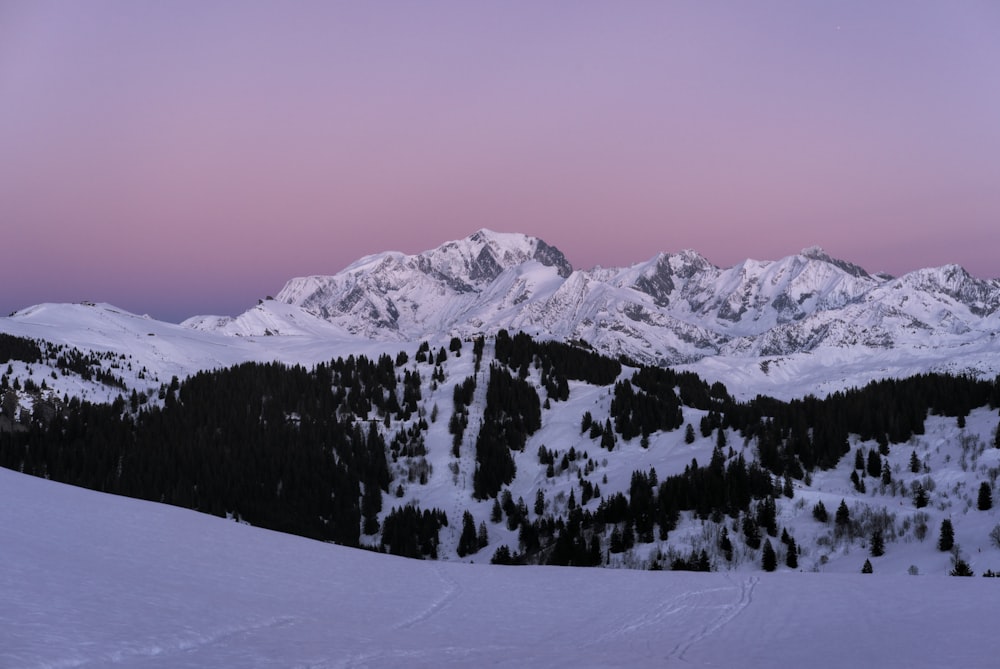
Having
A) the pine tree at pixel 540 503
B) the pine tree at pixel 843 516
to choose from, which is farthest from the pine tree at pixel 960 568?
the pine tree at pixel 540 503

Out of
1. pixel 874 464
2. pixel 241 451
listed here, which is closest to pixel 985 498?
pixel 874 464

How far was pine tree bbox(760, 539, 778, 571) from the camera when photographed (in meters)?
61.2

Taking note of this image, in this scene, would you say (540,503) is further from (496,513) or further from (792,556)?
(792,556)

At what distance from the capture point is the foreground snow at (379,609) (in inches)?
502

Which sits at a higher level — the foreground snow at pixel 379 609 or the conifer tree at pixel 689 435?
the conifer tree at pixel 689 435

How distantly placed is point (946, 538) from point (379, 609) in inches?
2201

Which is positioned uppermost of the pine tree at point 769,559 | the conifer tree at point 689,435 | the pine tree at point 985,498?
the conifer tree at point 689,435

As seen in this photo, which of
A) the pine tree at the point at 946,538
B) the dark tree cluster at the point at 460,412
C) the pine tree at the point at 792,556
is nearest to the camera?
the pine tree at the point at 946,538

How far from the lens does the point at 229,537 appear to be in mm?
25688

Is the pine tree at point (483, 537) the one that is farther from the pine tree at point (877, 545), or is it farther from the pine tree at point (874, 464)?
the pine tree at point (877, 545)

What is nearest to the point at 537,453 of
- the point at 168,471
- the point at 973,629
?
the point at 168,471

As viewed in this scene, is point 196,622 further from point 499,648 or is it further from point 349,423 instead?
point 349,423

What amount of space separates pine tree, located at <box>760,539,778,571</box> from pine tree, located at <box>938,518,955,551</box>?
13686 millimetres

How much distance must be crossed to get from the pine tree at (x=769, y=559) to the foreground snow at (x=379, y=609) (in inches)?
1484
